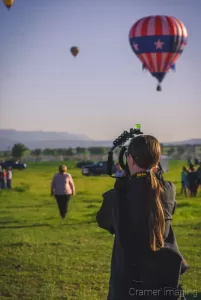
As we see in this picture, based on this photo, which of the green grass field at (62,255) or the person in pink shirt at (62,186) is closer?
the green grass field at (62,255)

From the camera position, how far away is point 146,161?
3.95 metres

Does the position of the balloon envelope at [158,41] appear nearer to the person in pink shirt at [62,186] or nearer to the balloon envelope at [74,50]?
the balloon envelope at [74,50]

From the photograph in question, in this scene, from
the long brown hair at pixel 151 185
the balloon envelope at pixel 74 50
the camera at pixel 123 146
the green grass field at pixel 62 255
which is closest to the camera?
the long brown hair at pixel 151 185

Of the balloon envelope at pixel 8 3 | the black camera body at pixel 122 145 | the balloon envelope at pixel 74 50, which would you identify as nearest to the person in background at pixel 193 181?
the balloon envelope at pixel 8 3

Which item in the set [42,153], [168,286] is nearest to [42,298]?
[168,286]

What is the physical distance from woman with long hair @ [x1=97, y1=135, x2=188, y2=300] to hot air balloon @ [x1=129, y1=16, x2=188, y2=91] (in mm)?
30872

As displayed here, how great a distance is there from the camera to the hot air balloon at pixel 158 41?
34.2 m

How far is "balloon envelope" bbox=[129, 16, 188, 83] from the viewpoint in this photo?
112 feet

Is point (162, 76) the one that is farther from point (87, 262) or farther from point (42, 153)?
point (42, 153)

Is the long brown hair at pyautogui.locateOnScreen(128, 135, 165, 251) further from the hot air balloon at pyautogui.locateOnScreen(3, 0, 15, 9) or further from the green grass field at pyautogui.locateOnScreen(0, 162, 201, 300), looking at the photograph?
the hot air balloon at pyautogui.locateOnScreen(3, 0, 15, 9)

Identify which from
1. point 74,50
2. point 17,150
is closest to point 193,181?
point 74,50

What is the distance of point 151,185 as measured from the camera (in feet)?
12.8

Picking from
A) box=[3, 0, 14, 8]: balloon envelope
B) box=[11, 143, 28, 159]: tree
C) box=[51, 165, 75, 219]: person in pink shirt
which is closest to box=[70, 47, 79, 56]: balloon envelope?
box=[3, 0, 14, 8]: balloon envelope

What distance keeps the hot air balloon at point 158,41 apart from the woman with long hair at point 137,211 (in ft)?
101
